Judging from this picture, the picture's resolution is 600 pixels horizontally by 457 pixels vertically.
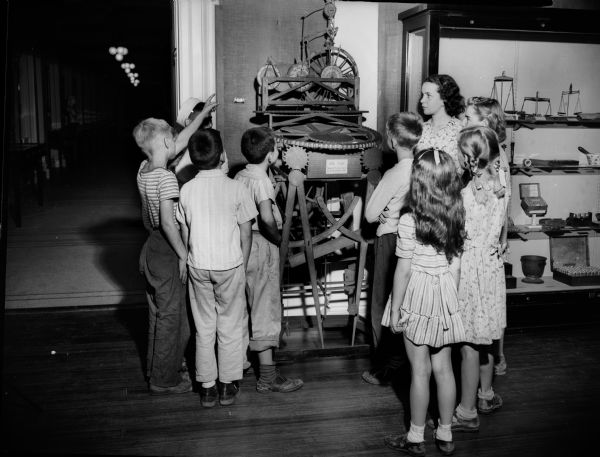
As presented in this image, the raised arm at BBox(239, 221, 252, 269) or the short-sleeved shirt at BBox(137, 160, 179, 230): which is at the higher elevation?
the short-sleeved shirt at BBox(137, 160, 179, 230)

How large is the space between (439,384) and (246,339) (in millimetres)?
1273

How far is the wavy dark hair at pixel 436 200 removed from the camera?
9.80 feet

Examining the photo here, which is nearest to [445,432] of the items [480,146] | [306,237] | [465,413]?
[465,413]

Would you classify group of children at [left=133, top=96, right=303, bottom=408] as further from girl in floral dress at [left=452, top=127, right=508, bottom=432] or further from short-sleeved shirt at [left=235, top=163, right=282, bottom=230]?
girl in floral dress at [left=452, top=127, right=508, bottom=432]

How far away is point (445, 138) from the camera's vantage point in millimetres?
4215

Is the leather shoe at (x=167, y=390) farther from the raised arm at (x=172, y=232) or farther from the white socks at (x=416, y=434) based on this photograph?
the white socks at (x=416, y=434)

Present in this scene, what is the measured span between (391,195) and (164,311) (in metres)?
1.51

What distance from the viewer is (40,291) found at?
5.91 m

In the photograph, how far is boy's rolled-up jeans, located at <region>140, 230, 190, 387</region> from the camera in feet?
12.6

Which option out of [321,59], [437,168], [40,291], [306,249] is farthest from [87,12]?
[437,168]

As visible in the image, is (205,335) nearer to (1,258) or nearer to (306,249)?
(306,249)

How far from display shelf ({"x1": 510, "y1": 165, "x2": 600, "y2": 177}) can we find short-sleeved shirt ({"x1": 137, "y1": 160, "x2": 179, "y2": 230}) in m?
2.95

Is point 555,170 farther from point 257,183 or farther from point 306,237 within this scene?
point 257,183

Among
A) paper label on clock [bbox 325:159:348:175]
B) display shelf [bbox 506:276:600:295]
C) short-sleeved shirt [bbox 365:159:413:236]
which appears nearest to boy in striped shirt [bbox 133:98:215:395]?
paper label on clock [bbox 325:159:348:175]
